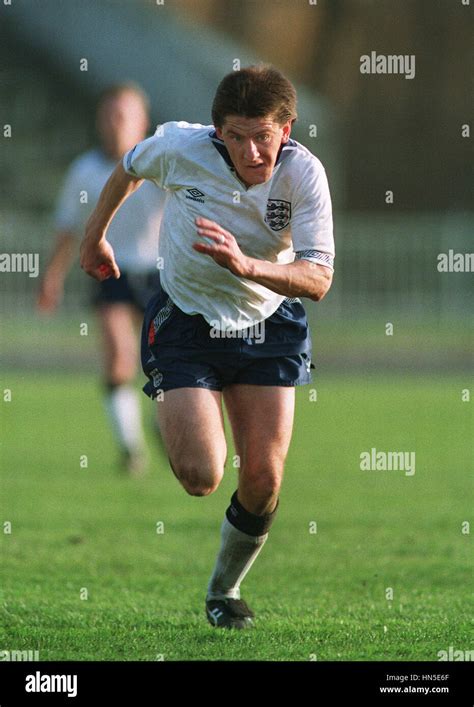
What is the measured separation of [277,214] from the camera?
5.92 meters

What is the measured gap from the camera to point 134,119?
1190cm

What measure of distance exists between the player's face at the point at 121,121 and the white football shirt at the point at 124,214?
9.9 inches

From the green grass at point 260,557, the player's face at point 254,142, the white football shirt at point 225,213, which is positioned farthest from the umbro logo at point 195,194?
the green grass at point 260,557

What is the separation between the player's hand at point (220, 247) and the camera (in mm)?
5168

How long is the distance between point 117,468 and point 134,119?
2942 millimetres

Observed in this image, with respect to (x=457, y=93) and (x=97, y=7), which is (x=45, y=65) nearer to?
(x=97, y=7)

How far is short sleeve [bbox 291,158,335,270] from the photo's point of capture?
5703mm

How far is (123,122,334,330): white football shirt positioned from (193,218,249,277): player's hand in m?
0.53

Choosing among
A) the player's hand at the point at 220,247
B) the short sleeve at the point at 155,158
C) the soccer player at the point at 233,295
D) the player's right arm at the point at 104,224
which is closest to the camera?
the player's hand at the point at 220,247

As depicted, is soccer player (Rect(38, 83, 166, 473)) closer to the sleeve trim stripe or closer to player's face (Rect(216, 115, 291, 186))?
player's face (Rect(216, 115, 291, 186))

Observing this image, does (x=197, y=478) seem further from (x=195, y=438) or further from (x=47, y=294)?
(x=47, y=294)

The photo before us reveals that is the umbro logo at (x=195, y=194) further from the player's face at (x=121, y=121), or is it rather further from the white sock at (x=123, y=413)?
the white sock at (x=123, y=413)

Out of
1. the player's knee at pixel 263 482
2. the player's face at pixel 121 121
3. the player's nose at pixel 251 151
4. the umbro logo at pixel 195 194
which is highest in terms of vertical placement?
the player's face at pixel 121 121
